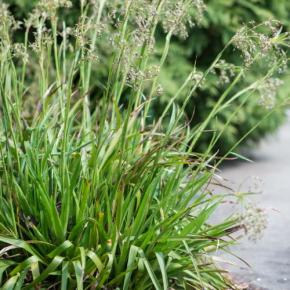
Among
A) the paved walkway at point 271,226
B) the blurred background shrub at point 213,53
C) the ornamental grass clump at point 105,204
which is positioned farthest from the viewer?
the blurred background shrub at point 213,53

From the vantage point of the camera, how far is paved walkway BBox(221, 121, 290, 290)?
167 inches

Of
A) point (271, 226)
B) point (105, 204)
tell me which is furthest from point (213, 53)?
point (105, 204)

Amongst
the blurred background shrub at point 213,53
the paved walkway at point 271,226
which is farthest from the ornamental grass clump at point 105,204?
the blurred background shrub at point 213,53

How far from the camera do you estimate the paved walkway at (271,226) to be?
425cm

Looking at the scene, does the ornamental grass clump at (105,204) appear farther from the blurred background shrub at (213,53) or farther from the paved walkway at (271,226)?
the blurred background shrub at (213,53)

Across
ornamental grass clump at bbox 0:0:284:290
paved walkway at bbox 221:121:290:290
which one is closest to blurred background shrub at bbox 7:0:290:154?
paved walkway at bbox 221:121:290:290

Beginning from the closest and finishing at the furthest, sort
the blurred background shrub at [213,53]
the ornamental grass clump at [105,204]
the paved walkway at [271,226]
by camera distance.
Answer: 1. the ornamental grass clump at [105,204]
2. the paved walkway at [271,226]
3. the blurred background shrub at [213,53]

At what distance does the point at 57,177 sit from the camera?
3424 millimetres

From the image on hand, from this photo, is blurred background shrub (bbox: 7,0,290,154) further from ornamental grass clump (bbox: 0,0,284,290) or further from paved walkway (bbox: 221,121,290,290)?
ornamental grass clump (bbox: 0,0,284,290)

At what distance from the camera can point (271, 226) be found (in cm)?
538

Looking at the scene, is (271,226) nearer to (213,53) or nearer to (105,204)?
(105,204)

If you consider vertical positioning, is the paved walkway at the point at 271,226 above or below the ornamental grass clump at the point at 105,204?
below

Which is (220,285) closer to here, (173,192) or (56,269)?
(173,192)

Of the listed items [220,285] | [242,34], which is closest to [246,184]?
[220,285]
